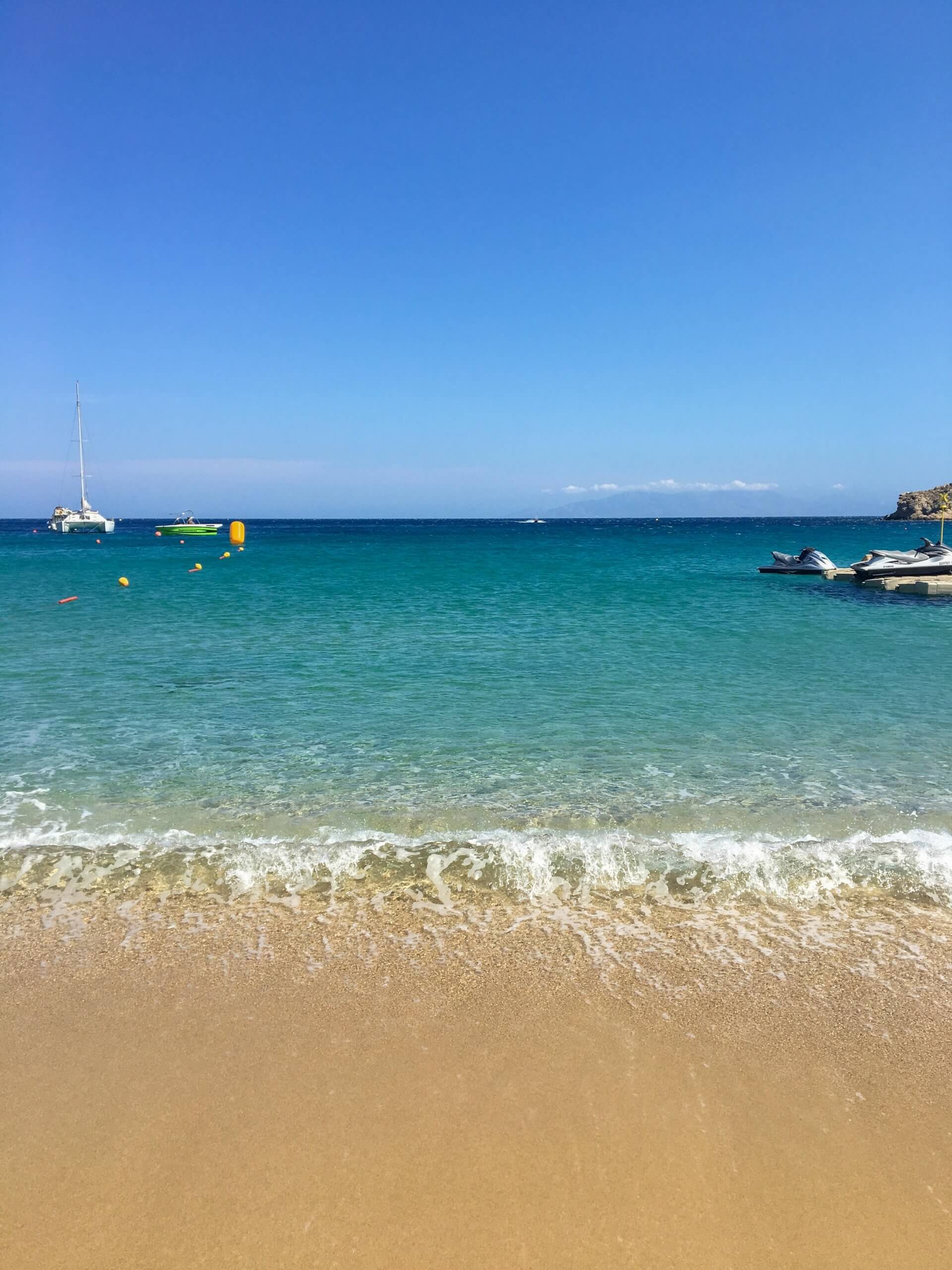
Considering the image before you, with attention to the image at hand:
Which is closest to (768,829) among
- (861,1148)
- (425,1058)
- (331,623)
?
(861,1148)

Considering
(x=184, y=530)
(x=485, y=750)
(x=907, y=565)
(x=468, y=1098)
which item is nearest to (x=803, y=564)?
(x=907, y=565)

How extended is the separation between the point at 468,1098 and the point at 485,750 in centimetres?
694

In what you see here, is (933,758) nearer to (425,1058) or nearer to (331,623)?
(425,1058)

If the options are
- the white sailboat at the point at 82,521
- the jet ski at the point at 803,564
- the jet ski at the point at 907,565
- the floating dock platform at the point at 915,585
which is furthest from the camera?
the white sailboat at the point at 82,521

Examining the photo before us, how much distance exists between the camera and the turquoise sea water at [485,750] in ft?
25.3

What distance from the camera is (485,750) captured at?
37.2 feet

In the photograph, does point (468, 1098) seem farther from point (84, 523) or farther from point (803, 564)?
point (84, 523)

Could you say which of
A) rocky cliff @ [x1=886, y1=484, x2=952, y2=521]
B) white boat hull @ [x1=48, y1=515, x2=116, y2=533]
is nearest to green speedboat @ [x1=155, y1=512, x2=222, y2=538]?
white boat hull @ [x1=48, y1=515, x2=116, y2=533]

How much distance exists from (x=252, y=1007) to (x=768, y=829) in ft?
19.0

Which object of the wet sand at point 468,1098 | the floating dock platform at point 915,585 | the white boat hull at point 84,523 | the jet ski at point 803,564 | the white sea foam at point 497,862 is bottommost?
the wet sand at point 468,1098

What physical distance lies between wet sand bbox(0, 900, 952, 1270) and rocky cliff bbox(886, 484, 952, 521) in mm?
184157

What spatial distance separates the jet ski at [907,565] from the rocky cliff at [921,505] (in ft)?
479

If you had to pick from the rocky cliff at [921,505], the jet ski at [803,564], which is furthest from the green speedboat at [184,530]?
the rocky cliff at [921,505]

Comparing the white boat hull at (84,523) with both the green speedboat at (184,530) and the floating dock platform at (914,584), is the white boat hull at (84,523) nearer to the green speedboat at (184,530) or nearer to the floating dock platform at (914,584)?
the green speedboat at (184,530)
